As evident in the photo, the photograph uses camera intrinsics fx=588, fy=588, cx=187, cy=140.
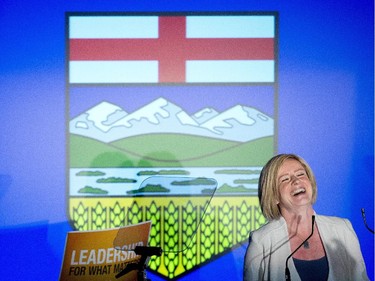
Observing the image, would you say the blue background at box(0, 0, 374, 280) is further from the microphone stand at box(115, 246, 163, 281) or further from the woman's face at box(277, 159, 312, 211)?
the microphone stand at box(115, 246, 163, 281)

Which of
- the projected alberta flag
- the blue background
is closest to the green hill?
the projected alberta flag

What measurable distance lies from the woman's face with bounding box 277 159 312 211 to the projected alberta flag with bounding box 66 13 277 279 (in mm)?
975

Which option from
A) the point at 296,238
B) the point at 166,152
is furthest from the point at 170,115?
the point at 296,238

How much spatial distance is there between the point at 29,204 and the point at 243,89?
60.3 inches

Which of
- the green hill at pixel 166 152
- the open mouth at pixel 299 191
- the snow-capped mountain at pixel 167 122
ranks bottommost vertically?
the open mouth at pixel 299 191

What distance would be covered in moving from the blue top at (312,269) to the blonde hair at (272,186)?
0.27 meters

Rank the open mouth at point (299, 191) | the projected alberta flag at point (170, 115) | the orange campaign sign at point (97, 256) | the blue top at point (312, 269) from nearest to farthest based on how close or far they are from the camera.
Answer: the orange campaign sign at point (97, 256) → the blue top at point (312, 269) → the open mouth at point (299, 191) → the projected alberta flag at point (170, 115)

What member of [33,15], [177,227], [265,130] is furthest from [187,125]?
[33,15]

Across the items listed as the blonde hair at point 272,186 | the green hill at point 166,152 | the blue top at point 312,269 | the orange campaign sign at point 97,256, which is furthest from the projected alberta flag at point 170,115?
the orange campaign sign at point 97,256

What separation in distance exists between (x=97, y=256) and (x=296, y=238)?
0.94 metres

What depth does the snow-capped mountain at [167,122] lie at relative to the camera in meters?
3.70

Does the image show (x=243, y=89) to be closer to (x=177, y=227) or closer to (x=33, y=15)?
(x=177, y=227)

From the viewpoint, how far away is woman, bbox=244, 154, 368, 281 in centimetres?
256

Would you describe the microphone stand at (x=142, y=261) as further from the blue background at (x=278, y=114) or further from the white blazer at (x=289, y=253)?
the blue background at (x=278, y=114)
